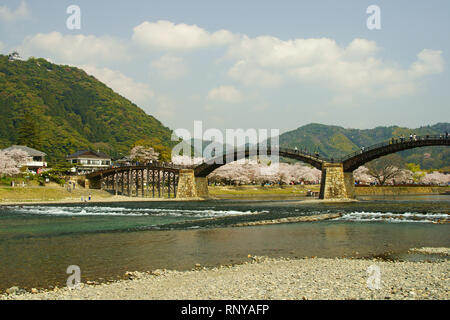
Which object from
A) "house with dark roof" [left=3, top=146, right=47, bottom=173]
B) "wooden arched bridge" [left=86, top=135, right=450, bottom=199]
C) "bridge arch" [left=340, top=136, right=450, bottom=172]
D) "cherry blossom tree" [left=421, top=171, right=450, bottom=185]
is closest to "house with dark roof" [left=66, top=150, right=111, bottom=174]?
"house with dark roof" [left=3, top=146, right=47, bottom=173]

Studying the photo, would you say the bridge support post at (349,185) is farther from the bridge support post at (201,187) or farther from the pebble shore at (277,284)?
the pebble shore at (277,284)

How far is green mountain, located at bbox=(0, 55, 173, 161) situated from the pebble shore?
3511 inches

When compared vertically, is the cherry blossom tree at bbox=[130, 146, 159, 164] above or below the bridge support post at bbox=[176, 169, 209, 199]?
above

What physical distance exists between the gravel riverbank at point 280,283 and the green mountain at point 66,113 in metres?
89.3

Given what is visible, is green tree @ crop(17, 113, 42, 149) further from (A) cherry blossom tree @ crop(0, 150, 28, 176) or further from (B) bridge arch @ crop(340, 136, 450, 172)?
(B) bridge arch @ crop(340, 136, 450, 172)

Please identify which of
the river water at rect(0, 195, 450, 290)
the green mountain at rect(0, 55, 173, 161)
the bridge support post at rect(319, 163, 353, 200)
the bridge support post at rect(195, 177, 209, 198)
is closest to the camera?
the river water at rect(0, 195, 450, 290)

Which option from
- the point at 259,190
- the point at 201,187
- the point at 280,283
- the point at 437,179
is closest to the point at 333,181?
the point at 201,187

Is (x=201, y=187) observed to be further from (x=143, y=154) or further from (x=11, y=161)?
(x=143, y=154)

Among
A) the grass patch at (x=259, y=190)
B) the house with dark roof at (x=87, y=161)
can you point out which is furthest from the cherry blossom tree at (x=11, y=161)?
the grass patch at (x=259, y=190)

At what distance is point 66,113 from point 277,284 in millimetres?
151178

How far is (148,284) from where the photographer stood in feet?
36.6

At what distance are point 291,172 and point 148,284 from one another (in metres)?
92.1

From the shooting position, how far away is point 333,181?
169 ft

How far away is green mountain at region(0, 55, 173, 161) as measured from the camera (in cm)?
11025
